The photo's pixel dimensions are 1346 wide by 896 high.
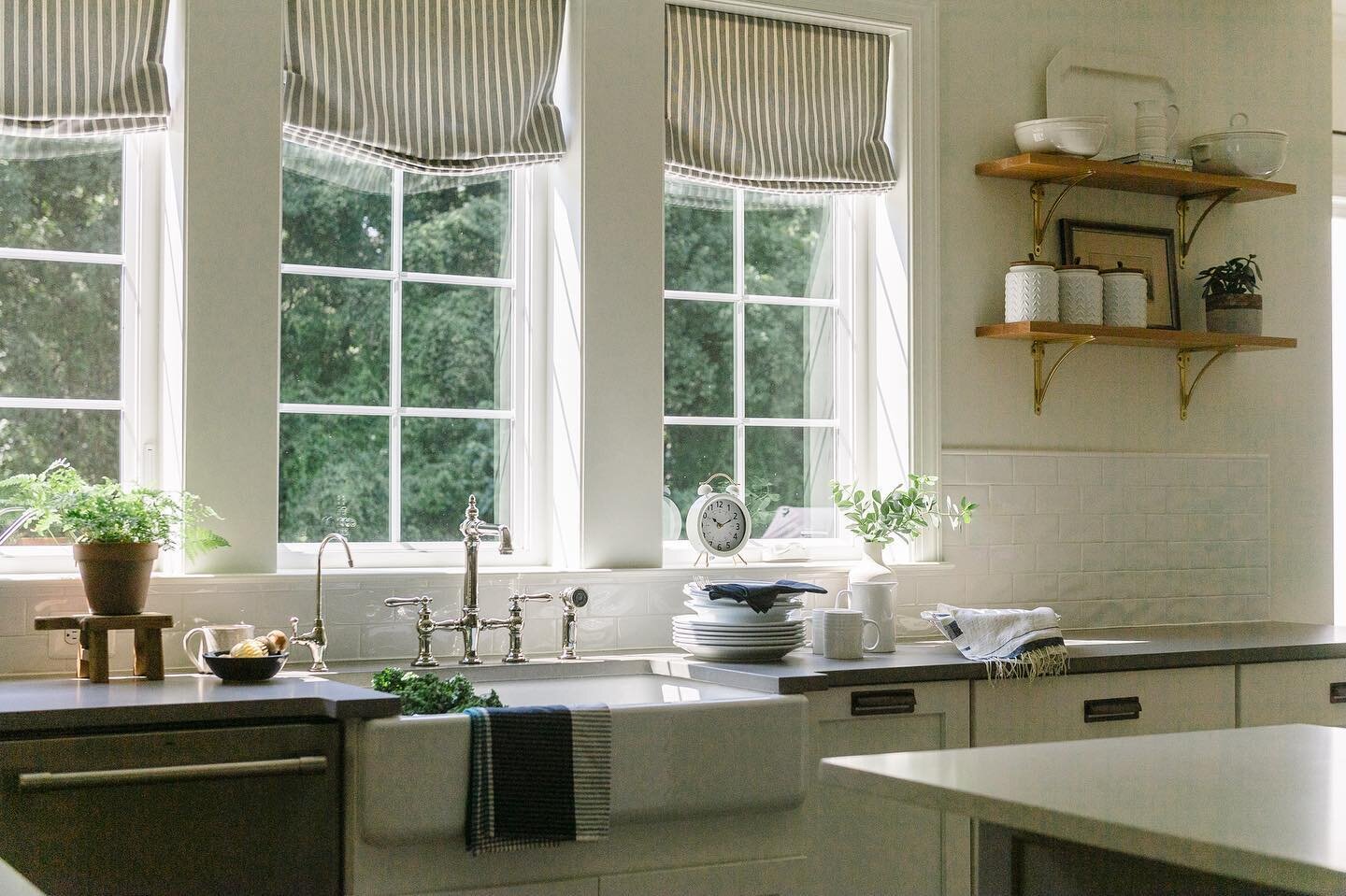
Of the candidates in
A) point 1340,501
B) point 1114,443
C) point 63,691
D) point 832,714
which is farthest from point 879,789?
point 1340,501

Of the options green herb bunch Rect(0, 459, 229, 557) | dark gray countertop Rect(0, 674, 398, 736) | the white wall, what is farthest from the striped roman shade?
dark gray countertop Rect(0, 674, 398, 736)

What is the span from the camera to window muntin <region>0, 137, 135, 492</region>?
3.06 meters

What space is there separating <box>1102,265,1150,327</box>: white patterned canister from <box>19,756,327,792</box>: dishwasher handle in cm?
259

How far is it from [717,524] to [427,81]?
130cm

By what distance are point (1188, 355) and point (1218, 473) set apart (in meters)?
0.38

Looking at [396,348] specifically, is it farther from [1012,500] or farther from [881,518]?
[1012,500]

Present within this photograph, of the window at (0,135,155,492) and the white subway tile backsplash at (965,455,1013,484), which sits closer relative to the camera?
the window at (0,135,155,492)

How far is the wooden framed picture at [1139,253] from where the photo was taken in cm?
411

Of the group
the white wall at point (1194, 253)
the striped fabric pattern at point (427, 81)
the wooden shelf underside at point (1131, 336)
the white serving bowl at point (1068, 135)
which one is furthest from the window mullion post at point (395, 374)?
the white serving bowl at point (1068, 135)

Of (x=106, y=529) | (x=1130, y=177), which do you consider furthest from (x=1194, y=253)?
(x=106, y=529)

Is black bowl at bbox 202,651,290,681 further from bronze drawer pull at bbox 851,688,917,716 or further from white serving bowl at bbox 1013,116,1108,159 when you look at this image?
white serving bowl at bbox 1013,116,1108,159

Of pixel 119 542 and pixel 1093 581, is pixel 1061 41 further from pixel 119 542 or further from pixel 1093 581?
pixel 119 542

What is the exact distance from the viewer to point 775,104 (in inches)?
151

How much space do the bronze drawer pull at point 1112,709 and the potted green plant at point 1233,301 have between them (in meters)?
1.36
